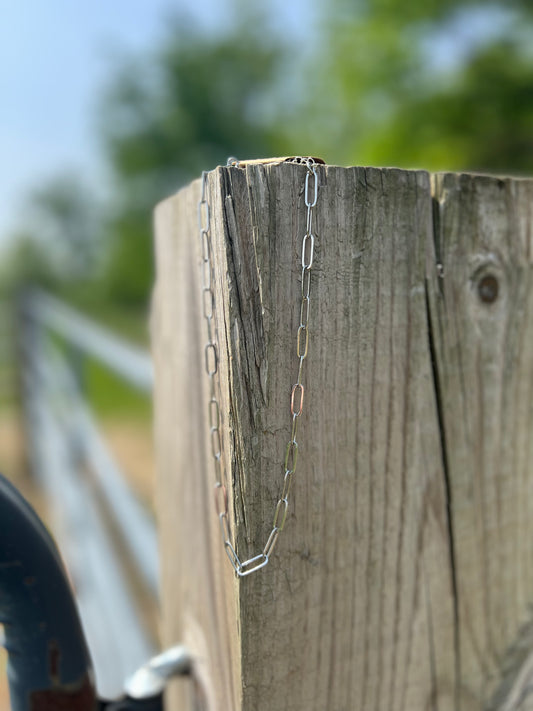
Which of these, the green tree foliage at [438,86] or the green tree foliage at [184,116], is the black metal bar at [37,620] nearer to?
the green tree foliage at [438,86]

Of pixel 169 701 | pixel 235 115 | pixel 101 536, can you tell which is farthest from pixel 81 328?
pixel 235 115

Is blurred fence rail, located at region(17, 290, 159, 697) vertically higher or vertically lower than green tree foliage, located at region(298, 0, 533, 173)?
lower

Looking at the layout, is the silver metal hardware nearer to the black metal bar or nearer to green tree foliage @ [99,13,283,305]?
the black metal bar

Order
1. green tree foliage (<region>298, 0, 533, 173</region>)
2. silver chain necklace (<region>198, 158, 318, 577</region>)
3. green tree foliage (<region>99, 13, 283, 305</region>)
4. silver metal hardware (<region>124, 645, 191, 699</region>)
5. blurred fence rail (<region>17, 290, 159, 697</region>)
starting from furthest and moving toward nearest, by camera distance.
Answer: green tree foliage (<region>99, 13, 283, 305</region>) → green tree foliage (<region>298, 0, 533, 173</region>) → blurred fence rail (<region>17, 290, 159, 697</region>) → silver metal hardware (<region>124, 645, 191, 699</region>) → silver chain necklace (<region>198, 158, 318, 577</region>)

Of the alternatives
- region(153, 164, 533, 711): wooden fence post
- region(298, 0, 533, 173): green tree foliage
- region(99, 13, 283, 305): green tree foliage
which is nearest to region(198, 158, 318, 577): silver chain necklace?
region(153, 164, 533, 711): wooden fence post

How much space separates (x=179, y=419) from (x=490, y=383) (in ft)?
1.15

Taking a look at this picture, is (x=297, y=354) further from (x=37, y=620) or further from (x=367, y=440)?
(x=37, y=620)

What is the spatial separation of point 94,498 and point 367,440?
3131 millimetres

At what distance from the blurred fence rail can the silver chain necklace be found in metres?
0.75

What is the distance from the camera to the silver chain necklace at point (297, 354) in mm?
500

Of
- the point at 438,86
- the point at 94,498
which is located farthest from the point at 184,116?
the point at 94,498

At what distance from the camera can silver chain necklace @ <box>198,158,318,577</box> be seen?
500 mm

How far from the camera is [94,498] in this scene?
3.41 m

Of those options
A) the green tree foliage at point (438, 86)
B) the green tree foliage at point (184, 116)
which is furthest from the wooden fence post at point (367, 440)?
the green tree foliage at point (184, 116)
